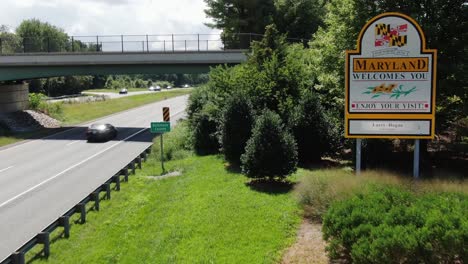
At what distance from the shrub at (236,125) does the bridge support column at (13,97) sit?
3315cm

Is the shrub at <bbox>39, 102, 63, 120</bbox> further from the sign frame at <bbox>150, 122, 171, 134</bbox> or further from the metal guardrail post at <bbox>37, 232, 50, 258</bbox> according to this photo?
Answer: the metal guardrail post at <bbox>37, 232, 50, 258</bbox>

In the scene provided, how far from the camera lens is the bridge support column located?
149 feet

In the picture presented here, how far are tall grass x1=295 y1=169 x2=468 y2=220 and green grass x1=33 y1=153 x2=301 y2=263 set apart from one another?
506 mm

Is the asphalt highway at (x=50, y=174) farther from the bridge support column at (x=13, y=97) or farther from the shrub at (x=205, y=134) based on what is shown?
the bridge support column at (x=13, y=97)

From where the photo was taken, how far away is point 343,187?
10.3 m

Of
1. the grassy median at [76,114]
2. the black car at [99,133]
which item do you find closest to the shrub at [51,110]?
the grassy median at [76,114]

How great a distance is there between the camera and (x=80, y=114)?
192 feet

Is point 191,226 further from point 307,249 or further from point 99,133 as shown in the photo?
point 99,133

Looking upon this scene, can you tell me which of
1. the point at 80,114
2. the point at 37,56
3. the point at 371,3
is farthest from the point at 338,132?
the point at 80,114

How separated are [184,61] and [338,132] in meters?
23.0

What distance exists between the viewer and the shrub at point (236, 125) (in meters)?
19.4

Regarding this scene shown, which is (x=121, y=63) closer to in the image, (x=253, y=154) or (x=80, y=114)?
(x=80, y=114)

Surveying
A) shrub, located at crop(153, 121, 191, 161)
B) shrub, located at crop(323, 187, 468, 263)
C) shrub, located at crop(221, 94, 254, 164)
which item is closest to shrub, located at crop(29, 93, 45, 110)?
shrub, located at crop(153, 121, 191, 161)

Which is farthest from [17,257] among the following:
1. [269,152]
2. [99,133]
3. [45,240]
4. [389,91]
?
[99,133]
